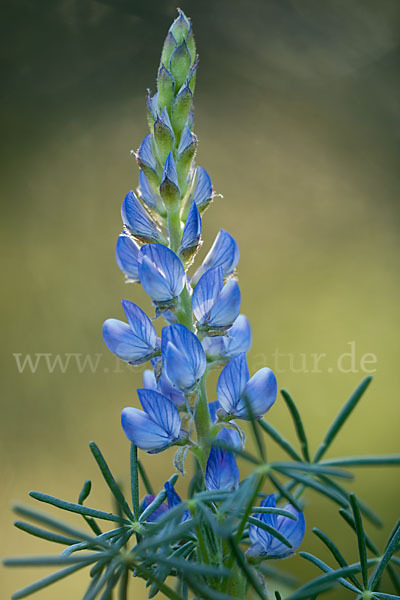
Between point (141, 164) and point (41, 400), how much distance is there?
154 centimetres

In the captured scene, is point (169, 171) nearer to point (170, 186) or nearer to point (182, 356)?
point (170, 186)

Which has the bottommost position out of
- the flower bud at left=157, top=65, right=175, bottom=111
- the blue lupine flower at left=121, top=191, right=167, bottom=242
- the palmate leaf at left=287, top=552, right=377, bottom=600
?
the palmate leaf at left=287, top=552, right=377, bottom=600

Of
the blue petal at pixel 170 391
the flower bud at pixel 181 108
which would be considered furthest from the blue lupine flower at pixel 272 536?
the flower bud at pixel 181 108

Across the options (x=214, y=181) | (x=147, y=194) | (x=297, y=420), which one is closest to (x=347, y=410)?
(x=297, y=420)

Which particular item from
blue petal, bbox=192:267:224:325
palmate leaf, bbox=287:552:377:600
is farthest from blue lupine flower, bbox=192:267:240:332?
palmate leaf, bbox=287:552:377:600

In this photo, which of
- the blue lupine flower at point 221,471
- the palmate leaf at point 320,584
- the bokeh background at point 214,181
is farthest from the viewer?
the bokeh background at point 214,181

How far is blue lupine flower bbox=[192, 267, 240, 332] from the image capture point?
507mm

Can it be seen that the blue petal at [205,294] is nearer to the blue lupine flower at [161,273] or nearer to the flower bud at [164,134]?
the blue lupine flower at [161,273]

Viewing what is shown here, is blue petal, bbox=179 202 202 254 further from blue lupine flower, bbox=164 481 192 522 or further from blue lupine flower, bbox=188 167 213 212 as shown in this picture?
blue lupine flower, bbox=164 481 192 522

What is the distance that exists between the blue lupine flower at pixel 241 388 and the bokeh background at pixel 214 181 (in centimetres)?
136

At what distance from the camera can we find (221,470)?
1.49 ft

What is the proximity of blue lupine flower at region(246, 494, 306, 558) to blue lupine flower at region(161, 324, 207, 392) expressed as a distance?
107 mm

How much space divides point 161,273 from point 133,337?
6 centimetres

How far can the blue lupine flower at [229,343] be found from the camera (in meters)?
0.54
